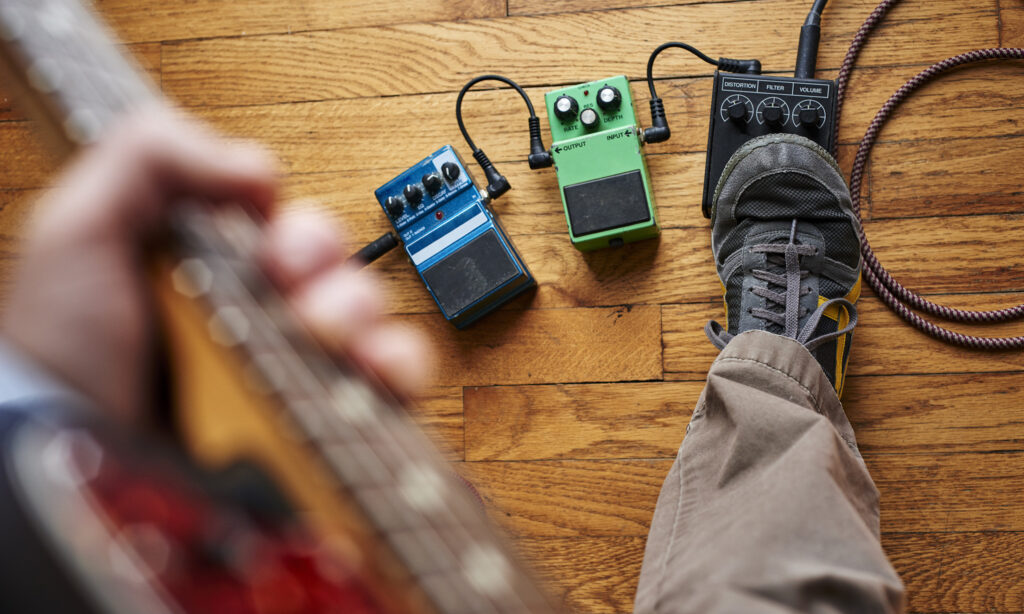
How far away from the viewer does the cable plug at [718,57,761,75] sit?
114 centimetres

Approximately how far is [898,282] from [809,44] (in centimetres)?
42

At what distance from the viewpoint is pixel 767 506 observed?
80 centimetres

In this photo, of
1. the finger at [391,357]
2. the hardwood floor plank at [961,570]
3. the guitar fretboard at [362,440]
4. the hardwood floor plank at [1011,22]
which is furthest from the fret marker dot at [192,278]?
the hardwood floor plank at [1011,22]

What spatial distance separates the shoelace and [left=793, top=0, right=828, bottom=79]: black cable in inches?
9.7

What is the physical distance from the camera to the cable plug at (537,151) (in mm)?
1154

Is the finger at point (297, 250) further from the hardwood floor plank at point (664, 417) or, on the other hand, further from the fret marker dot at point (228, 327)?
the hardwood floor plank at point (664, 417)

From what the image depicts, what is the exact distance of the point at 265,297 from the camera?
13.6 inches

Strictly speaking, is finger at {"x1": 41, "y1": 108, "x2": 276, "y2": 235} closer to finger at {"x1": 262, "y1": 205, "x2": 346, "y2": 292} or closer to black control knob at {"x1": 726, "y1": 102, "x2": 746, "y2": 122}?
finger at {"x1": 262, "y1": 205, "x2": 346, "y2": 292}

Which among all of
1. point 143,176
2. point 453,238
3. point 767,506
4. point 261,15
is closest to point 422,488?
point 143,176

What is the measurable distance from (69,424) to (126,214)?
0.15 meters

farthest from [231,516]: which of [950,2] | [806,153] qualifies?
[950,2]

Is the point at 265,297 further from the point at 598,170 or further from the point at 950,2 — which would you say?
the point at 950,2

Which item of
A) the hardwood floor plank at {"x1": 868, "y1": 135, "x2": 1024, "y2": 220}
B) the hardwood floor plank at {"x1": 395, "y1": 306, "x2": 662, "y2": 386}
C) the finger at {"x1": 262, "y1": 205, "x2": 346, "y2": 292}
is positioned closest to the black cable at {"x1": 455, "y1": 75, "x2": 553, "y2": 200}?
the hardwood floor plank at {"x1": 395, "y1": 306, "x2": 662, "y2": 386}

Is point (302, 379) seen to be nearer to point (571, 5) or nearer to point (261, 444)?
point (261, 444)
